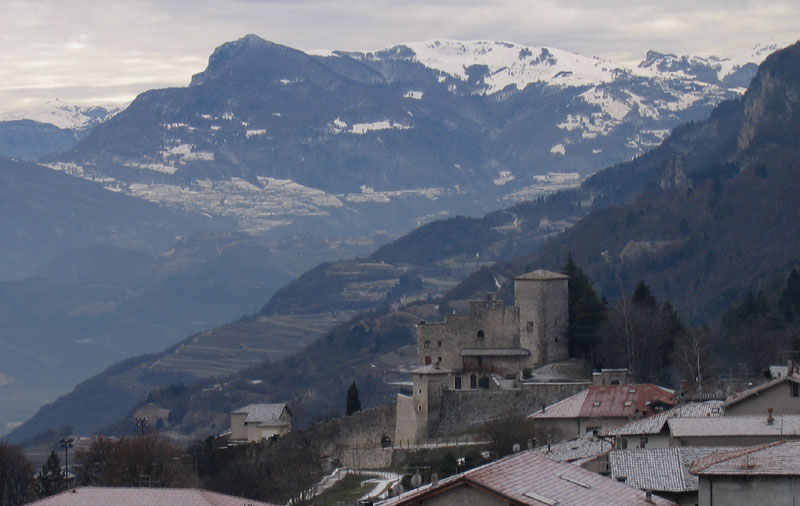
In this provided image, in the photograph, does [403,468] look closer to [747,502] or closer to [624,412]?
[624,412]

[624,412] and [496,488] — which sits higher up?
[496,488]

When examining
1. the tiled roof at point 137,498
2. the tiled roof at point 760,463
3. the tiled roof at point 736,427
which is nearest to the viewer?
the tiled roof at point 760,463

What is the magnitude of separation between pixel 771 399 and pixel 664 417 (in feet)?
11.8

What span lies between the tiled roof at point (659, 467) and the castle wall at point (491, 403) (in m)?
40.4

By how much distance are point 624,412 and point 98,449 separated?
30.8 m

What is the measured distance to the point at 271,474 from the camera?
79250 mm

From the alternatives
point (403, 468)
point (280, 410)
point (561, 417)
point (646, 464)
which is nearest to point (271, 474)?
point (403, 468)

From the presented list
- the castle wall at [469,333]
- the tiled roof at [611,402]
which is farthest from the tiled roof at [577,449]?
the castle wall at [469,333]

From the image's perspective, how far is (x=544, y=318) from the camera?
3787 inches

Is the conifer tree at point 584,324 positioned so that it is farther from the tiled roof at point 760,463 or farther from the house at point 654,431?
the tiled roof at point 760,463

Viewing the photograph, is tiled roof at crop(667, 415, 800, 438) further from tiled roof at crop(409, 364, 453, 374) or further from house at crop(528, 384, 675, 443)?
tiled roof at crop(409, 364, 453, 374)

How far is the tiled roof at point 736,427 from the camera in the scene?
47.8 m

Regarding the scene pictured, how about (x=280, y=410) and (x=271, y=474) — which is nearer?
(x=271, y=474)

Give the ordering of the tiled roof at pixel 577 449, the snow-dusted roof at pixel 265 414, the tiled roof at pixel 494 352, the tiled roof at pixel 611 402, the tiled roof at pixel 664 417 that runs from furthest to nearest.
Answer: the snow-dusted roof at pixel 265 414, the tiled roof at pixel 494 352, the tiled roof at pixel 611 402, the tiled roof at pixel 577 449, the tiled roof at pixel 664 417
